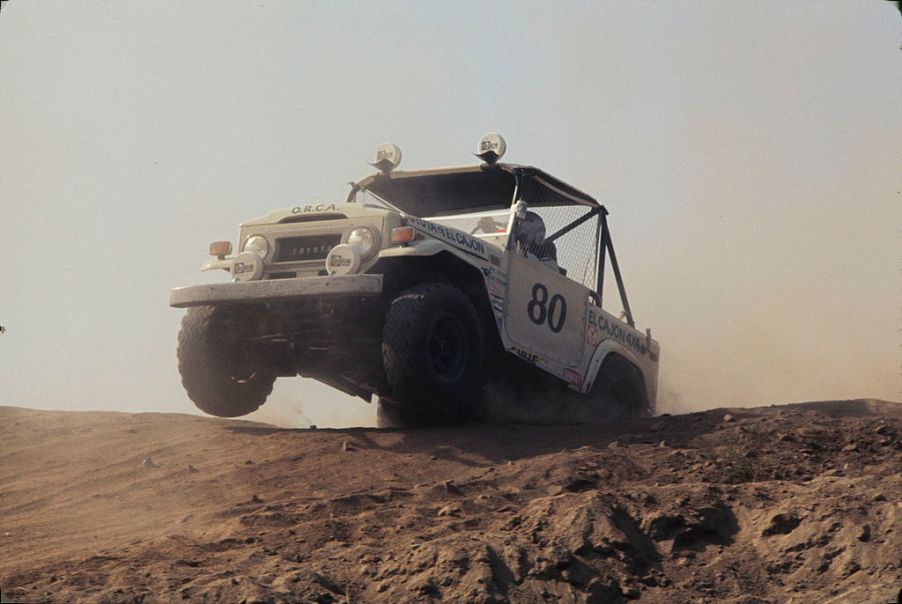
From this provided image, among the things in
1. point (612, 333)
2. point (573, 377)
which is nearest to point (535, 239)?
point (573, 377)

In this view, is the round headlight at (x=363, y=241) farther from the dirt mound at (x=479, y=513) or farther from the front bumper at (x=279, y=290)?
the dirt mound at (x=479, y=513)

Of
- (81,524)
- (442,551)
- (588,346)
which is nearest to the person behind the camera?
(442,551)

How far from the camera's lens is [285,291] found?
8.40m

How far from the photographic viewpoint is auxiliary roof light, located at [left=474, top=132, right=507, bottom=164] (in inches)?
394

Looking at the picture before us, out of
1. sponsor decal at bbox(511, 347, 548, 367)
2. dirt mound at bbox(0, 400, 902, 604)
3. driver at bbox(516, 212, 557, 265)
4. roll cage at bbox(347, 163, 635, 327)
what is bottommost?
dirt mound at bbox(0, 400, 902, 604)

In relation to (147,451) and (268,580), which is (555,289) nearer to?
(147,451)

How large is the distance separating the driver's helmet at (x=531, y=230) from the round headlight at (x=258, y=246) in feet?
6.52

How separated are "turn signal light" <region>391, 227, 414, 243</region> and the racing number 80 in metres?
1.50

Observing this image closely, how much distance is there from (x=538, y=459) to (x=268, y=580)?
2639 mm

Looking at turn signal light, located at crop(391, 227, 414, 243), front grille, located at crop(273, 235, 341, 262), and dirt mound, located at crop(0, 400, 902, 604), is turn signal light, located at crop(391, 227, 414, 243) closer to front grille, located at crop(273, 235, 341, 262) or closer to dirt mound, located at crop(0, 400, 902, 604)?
front grille, located at crop(273, 235, 341, 262)

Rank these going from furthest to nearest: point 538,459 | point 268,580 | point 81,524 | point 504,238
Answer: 1. point 504,238
2. point 538,459
3. point 81,524
4. point 268,580

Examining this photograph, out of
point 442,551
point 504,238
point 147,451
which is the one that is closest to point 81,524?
point 147,451

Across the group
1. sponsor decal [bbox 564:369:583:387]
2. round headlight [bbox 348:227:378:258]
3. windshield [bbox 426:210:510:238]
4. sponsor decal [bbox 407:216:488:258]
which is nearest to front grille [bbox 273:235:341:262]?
round headlight [bbox 348:227:378:258]

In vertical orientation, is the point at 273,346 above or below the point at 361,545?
above
